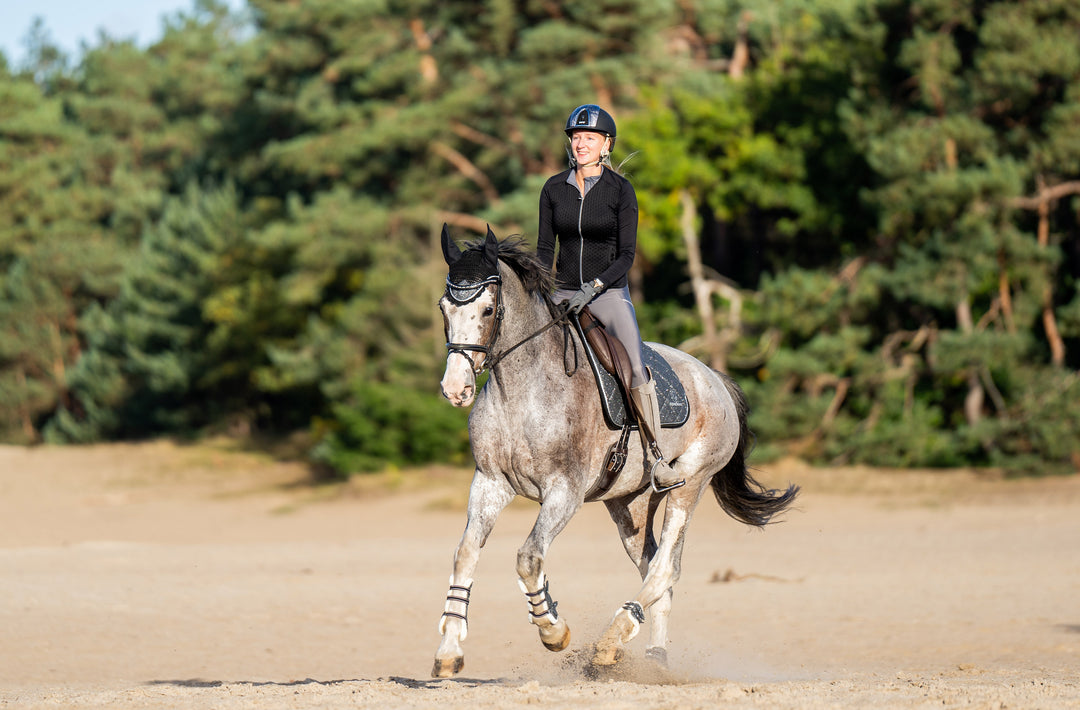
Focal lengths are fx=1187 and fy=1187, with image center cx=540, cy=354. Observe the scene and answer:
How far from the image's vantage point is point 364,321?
113 feet

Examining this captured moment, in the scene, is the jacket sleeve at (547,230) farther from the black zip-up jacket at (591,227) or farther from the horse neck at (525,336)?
the horse neck at (525,336)

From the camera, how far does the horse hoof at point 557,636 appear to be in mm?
6945

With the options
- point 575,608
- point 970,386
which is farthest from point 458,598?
point 970,386

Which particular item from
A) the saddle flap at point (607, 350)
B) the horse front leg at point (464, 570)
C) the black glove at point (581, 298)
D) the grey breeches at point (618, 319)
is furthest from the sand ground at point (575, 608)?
the black glove at point (581, 298)

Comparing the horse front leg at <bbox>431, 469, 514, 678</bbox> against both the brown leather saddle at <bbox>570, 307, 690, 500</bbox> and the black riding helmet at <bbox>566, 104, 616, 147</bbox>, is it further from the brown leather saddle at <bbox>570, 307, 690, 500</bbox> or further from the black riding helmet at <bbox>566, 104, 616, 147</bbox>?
the black riding helmet at <bbox>566, 104, 616, 147</bbox>

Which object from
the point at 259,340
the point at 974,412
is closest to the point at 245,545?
the point at 974,412

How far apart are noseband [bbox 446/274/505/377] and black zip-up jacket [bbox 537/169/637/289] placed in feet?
1.97

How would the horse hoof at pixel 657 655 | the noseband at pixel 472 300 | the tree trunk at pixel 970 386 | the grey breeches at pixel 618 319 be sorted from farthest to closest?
the tree trunk at pixel 970 386 → the horse hoof at pixel 657 655 → the grey breeches at pixel 618 319 → the noseband at pixel 472 300

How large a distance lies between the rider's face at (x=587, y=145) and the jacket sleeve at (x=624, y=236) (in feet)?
0.79

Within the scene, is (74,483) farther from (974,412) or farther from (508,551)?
(974,412)

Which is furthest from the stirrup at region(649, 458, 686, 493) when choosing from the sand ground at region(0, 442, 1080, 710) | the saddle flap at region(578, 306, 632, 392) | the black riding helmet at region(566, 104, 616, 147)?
the black riding helmet at region(566, 104, 616, 147)

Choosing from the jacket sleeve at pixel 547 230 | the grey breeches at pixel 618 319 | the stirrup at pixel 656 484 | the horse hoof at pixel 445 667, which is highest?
the jacket sleeve at pixel 547 230

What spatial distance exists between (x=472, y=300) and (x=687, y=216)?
2283 cm

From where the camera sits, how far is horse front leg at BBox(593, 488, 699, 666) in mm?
7441
